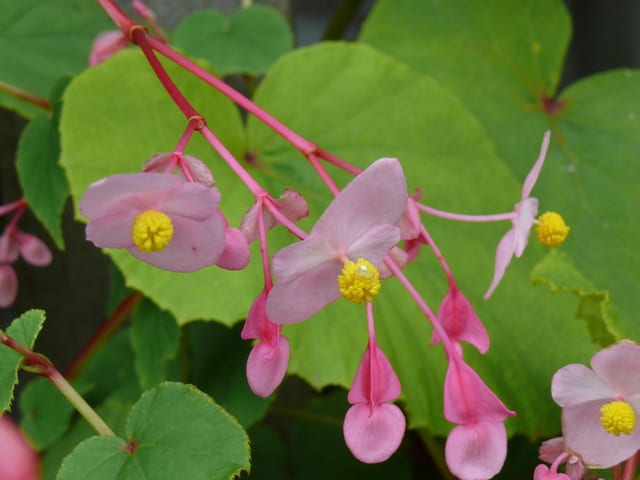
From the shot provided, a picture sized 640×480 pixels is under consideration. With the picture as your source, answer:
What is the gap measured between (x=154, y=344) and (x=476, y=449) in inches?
14.7

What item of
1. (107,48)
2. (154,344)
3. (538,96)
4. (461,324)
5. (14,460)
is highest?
(14,460)

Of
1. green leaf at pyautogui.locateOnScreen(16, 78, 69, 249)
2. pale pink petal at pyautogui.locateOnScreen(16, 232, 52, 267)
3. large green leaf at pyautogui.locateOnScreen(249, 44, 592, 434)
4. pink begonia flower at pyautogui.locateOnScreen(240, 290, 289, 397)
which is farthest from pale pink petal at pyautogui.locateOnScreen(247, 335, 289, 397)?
pale pink petal at pyautogui.locateOnScreen(16, 232, 52, 267)

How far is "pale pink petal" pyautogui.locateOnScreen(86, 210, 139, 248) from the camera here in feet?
1.14

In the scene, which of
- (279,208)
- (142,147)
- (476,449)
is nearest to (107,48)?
(142,147)

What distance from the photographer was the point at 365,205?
0.37 m

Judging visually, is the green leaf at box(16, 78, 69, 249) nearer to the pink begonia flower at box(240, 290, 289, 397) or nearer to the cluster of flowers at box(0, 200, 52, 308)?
the cluster of flowers at box(0, 200, 52, 308)

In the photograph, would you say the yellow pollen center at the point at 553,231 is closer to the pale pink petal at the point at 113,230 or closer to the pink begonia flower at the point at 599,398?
the pink begonia flower at the point at 599,398

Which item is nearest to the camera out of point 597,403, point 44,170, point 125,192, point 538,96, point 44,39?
point 125,192

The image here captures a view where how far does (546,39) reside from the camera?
3.31 feet

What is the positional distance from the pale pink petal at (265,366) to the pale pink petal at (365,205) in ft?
0.20

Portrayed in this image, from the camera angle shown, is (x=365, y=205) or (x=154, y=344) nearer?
(x=365, y=205)

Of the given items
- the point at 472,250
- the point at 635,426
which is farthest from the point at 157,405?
the point at 472,250

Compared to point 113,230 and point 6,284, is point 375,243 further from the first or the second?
point 6,284

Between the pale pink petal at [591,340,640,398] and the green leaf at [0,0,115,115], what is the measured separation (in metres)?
0.56
